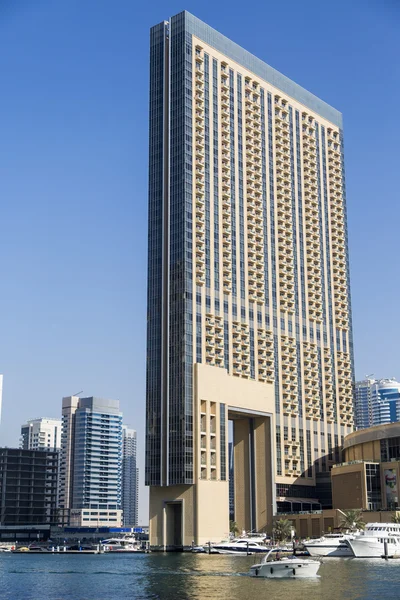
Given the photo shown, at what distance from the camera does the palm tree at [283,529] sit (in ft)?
623

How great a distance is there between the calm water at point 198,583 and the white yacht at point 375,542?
19.9 feet

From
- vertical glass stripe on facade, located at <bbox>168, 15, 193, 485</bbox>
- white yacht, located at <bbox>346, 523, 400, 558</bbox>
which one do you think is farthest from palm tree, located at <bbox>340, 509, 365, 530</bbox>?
vertical glass stripe on facade, located at <bbox>168, 15, 193, 485</bbox>

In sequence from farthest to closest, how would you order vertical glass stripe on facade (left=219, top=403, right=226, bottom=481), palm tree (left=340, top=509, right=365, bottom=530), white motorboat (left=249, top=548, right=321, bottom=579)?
vertical glass stripe on facade (left=219, top=403, right=226, bottom=481) → palm tree (left=340, top=509, right=365, bottom=530) → white motorboat (left=249, top=548, right=321, bottom=579)

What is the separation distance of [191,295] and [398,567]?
8512 cm

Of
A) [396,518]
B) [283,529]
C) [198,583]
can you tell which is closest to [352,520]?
[396,518]

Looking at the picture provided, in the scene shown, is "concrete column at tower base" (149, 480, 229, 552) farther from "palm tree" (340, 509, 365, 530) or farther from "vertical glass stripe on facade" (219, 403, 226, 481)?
"palm tree" (340, 509, 365, 530)

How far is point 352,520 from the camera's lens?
173 m

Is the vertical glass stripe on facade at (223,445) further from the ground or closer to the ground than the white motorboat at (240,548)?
further from the ground

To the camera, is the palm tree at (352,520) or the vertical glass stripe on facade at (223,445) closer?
the palm tree at (352,520)

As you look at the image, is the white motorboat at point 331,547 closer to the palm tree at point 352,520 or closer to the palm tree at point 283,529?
the palm tree at point 352,520

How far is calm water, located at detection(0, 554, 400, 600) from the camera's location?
293 feet

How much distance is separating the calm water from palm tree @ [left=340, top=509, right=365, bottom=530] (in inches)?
1048

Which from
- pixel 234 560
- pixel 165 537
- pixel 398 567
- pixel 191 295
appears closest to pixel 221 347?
pixel 191 295

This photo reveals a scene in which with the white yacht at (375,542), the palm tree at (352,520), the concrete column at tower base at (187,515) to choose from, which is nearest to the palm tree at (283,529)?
the concrete column at tower base at (187,515)
